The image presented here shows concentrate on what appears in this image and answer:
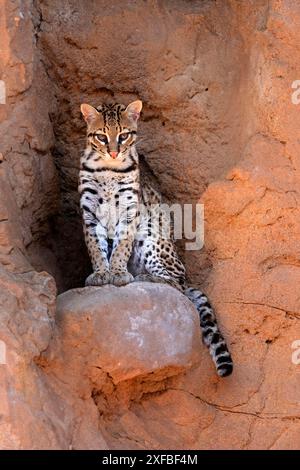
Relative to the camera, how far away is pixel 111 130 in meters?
8.05

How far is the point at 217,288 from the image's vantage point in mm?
7805

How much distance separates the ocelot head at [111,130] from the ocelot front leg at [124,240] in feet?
1.41

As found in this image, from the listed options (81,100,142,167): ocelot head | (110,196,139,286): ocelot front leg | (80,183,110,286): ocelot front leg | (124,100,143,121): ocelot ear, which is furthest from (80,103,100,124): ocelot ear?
(110,196,139,286): ocelot front leg

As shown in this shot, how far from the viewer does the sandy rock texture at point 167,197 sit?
6691 mm

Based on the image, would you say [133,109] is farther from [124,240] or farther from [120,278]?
[120,278]

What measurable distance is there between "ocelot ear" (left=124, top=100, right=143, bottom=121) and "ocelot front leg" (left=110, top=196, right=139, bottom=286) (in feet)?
2.49

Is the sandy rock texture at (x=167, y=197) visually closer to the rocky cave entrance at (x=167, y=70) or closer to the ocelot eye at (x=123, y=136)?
the rocky cave entrance at (x=167, y=70)

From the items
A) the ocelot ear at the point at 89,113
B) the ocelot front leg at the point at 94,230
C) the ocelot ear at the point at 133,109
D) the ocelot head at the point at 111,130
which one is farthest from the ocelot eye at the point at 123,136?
the ocelot front leg at the point at 94,230

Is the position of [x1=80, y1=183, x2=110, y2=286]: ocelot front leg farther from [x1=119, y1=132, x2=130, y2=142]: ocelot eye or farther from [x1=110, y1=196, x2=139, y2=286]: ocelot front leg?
[x1=119, y1=132, x2=130, y2=142]: ocelot eye

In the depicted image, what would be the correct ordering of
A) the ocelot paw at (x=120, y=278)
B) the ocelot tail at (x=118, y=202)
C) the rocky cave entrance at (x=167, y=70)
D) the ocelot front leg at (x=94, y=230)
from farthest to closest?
1. the rocky cave entrance at (x=167, y=70)
2. the ocelot tail at (x=118, y=202)
3. the ocelot front leg at (x=94, y=230)
4. the ocelot paw at (x=120, y=278)

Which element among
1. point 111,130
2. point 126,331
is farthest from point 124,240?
point 126,331

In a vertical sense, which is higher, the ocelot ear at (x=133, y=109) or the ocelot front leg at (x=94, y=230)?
the ocelot ear at (x=133, y=109)

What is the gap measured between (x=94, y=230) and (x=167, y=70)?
65.8 inches

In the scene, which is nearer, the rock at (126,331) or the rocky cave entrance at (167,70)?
the rock at (126,331)
